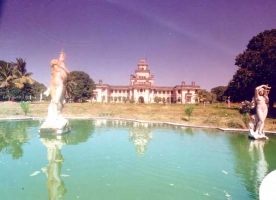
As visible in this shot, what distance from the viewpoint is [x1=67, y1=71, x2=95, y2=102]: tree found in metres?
38.4

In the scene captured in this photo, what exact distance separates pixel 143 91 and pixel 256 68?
40605mm

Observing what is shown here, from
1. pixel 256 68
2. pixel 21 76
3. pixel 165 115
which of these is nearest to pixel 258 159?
pixel 165 115

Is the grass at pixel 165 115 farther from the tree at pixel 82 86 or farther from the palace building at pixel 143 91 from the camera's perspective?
the palace building at pixel 143 91

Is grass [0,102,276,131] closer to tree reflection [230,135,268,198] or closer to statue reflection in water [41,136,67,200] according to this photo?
tree reflection [230,135,268,198]

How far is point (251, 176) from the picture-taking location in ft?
14.4

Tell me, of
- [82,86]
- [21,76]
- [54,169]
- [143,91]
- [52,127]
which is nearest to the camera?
[54,169]

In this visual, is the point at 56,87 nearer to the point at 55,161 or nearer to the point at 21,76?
the point at 55,161

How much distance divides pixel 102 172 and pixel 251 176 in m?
2.68

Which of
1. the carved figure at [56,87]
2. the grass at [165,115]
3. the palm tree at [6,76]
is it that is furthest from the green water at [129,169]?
the palm tree at [6,76]

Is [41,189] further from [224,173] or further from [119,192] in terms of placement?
[224,173]

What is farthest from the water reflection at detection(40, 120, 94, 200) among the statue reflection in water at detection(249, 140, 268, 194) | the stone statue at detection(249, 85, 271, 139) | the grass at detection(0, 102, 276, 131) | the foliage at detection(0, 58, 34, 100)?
the foliage at detection(0, 58, 34, 100)

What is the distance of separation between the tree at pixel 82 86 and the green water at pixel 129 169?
31.7 meters

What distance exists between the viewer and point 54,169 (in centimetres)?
433

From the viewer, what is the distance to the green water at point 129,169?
11.3 ft
